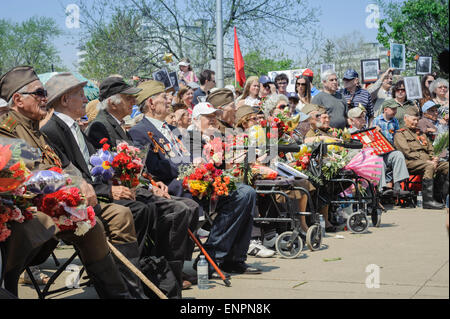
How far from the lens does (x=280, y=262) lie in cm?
671

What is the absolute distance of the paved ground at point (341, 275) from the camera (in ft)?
16.6

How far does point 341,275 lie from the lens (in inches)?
228

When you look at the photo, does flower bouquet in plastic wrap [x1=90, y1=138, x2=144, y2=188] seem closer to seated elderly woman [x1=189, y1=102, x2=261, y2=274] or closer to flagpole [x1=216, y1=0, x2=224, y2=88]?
seated elderly woman [x1=189, y1=102, x2=261, y2=274]

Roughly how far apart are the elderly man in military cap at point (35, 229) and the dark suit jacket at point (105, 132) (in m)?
0.87

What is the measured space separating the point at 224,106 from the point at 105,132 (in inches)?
92.5

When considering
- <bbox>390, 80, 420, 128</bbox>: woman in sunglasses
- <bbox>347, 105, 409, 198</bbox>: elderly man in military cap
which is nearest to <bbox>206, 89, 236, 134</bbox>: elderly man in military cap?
<bbox>347, 105, 409, 198</bbox>: elderly man in military cap

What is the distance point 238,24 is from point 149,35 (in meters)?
2.50

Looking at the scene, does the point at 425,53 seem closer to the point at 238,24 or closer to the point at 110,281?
the point at 238,24

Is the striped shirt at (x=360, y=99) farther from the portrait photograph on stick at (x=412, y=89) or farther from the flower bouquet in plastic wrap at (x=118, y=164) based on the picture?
the flower bouquet in plastic wrap at (x=118, y=164)

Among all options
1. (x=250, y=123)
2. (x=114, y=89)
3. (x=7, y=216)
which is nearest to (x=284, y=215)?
(x=250, y=123)

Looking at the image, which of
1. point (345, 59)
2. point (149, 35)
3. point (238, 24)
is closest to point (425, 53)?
point (238, 24)

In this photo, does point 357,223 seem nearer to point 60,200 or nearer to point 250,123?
point 250,123

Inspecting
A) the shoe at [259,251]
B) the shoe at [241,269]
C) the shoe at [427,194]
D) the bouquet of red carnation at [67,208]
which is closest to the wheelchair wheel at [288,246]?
the shoe at [259,251]

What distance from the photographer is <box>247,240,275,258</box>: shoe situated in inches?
277
